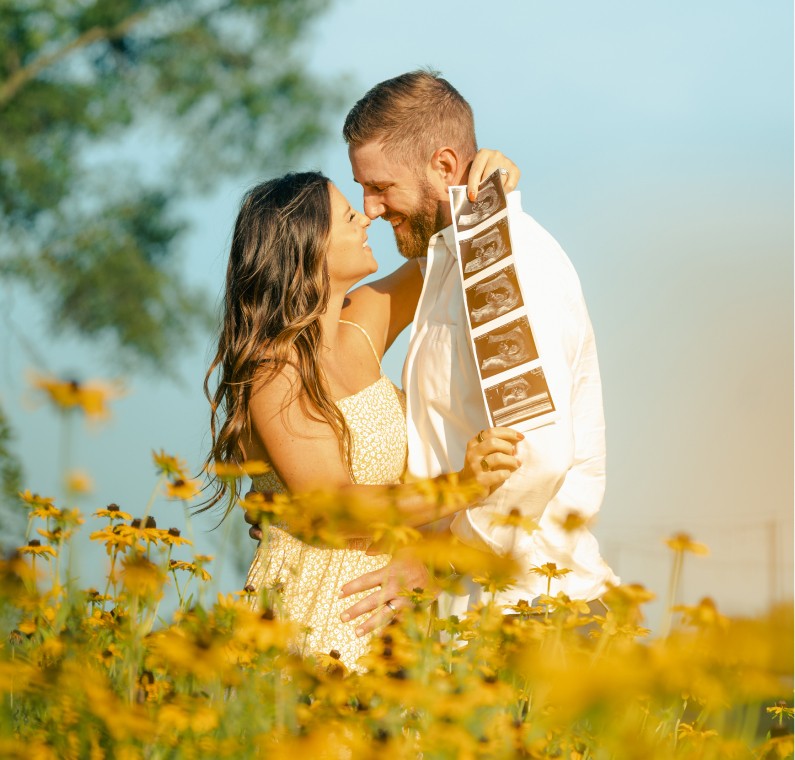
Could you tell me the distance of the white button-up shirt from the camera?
2.52 meters

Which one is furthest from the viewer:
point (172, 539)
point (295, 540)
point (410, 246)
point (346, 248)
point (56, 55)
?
point (56, 55)

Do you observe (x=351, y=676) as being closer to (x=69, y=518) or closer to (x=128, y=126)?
(x=69, y=518)

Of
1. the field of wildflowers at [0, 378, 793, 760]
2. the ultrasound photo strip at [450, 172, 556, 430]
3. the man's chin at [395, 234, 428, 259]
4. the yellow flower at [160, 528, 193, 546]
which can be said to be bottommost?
the field of wildflowers at [0, 378, 793, 760]

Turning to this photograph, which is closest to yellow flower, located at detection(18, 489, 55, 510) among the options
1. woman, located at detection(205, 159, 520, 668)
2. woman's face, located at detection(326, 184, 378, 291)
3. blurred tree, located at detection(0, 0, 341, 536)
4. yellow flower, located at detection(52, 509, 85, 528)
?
yellow flower, located at detection(52, 509, 85, 528)

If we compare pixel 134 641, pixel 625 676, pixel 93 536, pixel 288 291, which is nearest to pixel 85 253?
pixel 288 291

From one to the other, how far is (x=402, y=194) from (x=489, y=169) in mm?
294

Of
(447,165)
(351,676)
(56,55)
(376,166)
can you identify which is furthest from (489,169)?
(56,55)

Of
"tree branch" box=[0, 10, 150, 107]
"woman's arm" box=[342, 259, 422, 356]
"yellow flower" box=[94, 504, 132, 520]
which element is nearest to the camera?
"yellow flower" box=[94, 504, 132, 520]

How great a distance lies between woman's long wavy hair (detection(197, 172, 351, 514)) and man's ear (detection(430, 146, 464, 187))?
30 cm

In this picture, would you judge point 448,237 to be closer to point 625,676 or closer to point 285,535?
point 285,535

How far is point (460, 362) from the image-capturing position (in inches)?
108

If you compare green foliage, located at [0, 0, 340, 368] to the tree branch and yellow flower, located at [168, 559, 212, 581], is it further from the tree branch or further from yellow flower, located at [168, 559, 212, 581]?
yellow flower, located at [168, 559, 212, 581]

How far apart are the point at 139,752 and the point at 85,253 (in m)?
8.31

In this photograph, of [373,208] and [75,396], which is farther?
[373,208]
